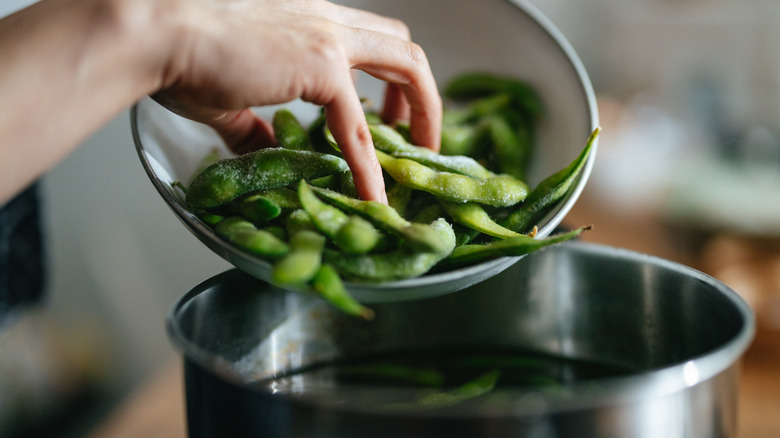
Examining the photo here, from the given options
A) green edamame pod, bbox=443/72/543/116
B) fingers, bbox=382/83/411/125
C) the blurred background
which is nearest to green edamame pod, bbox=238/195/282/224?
fingers, bbox=382/83/411/125

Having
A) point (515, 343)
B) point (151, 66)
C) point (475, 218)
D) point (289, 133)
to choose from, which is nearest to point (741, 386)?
point (515, 343)

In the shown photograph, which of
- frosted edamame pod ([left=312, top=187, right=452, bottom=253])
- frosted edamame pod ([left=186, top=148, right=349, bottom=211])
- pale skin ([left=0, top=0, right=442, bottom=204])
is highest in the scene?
pale skin ([left=0, top=0, right=442, bottom=204])

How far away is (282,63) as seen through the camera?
1.33 ft

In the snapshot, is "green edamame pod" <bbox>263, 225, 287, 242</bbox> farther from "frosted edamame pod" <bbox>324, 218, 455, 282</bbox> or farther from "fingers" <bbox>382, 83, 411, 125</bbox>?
"fingers" <bbox>382, 83, 411, 125</bbox>

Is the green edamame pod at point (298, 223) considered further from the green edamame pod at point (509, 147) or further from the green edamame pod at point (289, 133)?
the green edamame pod at point (509, 147)

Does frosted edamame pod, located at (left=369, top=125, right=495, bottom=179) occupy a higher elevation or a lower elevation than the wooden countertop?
higher

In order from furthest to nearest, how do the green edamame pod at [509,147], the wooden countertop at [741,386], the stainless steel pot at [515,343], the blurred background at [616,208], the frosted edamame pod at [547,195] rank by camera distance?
the blurred background at [616,208] < the wooden countertop at [741,386] < the green edamame pod at [509,147] < the frosted edamame pod at [547,195] < the stainless steel pot at [515,343]

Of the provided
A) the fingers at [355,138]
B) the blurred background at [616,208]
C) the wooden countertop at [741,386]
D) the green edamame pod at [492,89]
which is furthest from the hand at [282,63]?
the blurred background at [616,208]

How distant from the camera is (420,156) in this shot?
0.54 meters

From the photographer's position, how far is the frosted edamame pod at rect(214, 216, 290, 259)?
1.30 feet

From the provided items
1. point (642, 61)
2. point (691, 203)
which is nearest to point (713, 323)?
point (691, 203)

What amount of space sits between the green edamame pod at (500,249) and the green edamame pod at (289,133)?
17 centimetres

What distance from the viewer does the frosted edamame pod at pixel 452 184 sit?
0.50m

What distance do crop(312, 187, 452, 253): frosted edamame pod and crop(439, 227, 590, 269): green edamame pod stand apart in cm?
2
